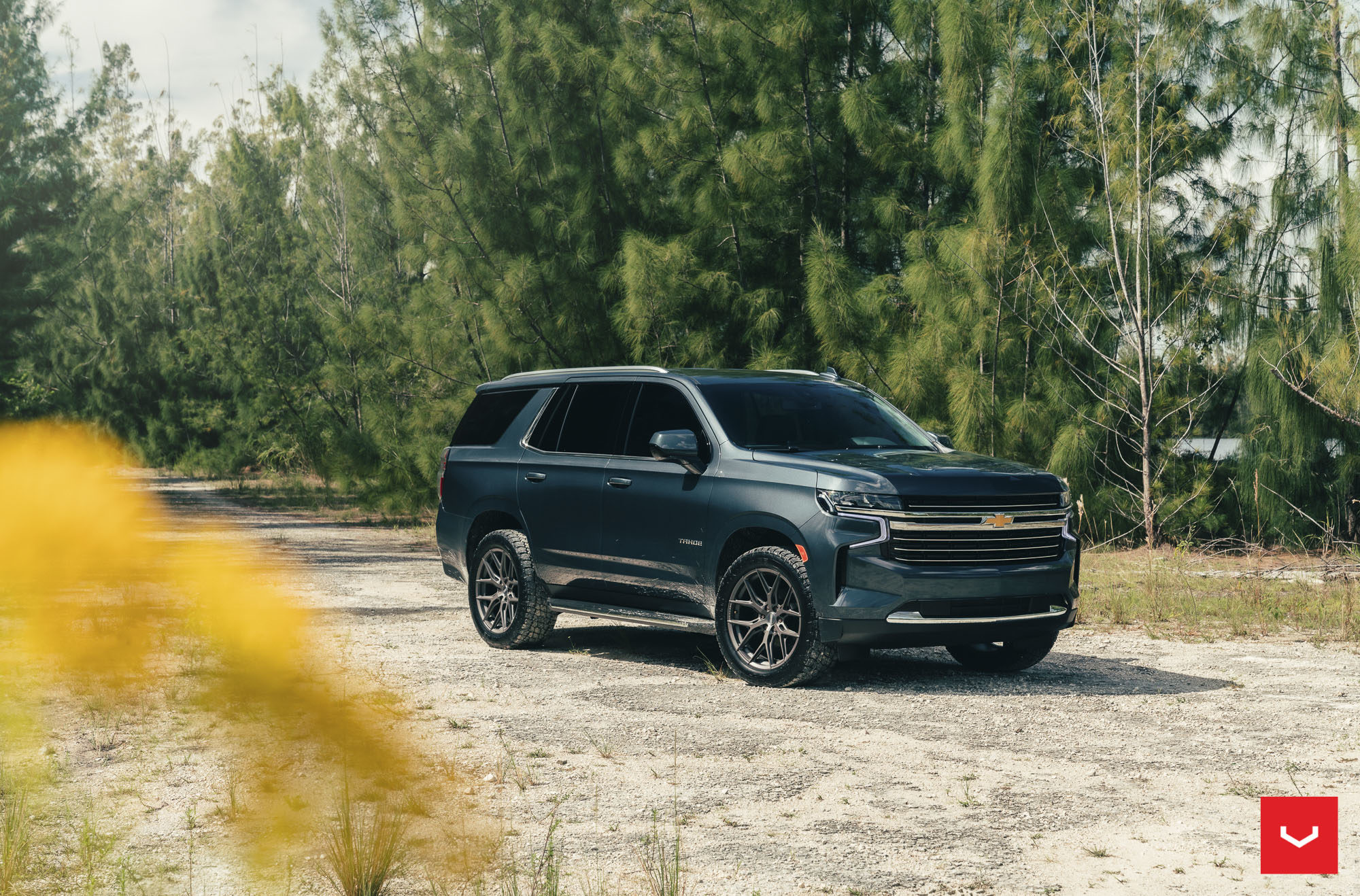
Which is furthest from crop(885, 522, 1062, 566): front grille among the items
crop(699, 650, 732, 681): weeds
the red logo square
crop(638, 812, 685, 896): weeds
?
crop(638, 812, 685, 896): weeds

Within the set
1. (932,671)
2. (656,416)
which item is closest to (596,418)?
(656,416)

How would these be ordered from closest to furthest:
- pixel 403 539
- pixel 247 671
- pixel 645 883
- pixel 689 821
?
pixel 645 883 → pixel 689 821 → pixel 247 671 → pixel 403 539

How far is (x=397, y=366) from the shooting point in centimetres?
2339

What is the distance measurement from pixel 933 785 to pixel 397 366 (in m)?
18.4

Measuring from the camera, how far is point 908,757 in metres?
6.80

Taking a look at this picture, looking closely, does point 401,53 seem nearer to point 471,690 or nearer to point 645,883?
point 471,690

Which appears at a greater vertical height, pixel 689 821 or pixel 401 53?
pixel 401 53

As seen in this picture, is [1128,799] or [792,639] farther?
[792,639]

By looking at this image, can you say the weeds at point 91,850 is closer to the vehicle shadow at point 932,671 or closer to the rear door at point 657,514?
the rear door at point 657,514

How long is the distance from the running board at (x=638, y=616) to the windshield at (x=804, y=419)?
1246 mm

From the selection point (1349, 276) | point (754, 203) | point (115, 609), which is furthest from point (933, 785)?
point (754, 203)

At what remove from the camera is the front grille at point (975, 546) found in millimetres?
8305

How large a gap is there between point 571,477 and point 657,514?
3.35ft

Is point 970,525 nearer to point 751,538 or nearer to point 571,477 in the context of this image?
point 751,538
